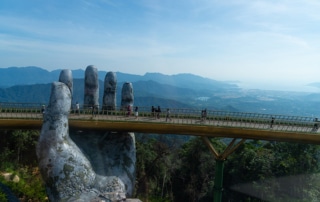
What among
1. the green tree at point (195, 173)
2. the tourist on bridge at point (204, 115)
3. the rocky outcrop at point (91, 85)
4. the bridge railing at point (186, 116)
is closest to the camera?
the rocky outcrop at point (91, 85)

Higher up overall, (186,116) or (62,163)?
(186,116)

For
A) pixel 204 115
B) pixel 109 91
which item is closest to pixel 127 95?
pixel 109 91

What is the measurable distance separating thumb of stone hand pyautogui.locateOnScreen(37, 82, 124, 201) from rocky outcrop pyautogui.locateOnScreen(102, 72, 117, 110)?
3.31 meters

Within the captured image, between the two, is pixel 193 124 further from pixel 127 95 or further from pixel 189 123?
pixel 127 95

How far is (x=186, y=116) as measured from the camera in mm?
23500

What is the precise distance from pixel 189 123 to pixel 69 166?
29.5 feet

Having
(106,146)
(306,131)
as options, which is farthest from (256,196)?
(106,146)

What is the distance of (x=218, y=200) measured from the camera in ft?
74.8

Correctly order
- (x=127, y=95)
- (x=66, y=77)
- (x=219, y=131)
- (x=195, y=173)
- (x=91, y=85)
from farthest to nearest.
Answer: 1. (x=195, y=173)
2. (x=219, y=131)
3. (x=127, y=95)
4. (x=91, y=85)
5. (x=66, y=77)

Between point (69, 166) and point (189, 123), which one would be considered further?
point (189, 123)

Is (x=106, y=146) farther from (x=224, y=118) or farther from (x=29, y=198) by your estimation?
(x=224, y=118)

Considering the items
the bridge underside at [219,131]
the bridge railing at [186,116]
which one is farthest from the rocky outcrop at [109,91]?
the bridge underside at [219,131]

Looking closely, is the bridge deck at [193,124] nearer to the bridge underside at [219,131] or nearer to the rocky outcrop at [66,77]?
the bridge underside at [219,131]

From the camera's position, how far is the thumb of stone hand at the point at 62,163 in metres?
15.7
